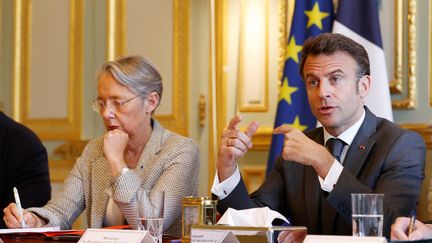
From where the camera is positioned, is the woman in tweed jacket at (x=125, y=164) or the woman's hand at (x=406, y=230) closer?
the woman's hand at (x=406, y=230)

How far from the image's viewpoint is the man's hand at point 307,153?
2609 millimetres

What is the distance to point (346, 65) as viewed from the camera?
2.89 m

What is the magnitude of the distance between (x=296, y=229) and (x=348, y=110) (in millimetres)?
1004

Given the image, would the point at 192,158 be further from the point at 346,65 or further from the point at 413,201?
the point at 413,201

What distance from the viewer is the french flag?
13.1ft

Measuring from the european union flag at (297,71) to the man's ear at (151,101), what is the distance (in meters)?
1.11

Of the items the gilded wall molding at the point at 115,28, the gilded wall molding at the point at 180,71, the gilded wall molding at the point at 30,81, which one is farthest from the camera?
the gilded wall molding at the point at 30,81

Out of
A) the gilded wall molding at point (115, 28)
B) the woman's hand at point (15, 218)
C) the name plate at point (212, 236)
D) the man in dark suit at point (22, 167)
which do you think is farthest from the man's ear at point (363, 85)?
the gilded wall molding at point (115, 28)

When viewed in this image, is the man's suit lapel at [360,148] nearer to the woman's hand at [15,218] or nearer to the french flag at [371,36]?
the french flag at [371,36]

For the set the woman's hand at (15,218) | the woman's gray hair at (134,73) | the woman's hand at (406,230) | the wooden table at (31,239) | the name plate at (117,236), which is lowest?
the woman's hand at (15,218)

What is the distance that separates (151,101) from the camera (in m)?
3.46

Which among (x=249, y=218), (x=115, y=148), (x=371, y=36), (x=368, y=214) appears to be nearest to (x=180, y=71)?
(x=371, y=36)

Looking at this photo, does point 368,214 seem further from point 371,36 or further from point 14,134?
point 371,36

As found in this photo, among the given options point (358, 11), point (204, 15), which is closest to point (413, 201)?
point (358, 11)
